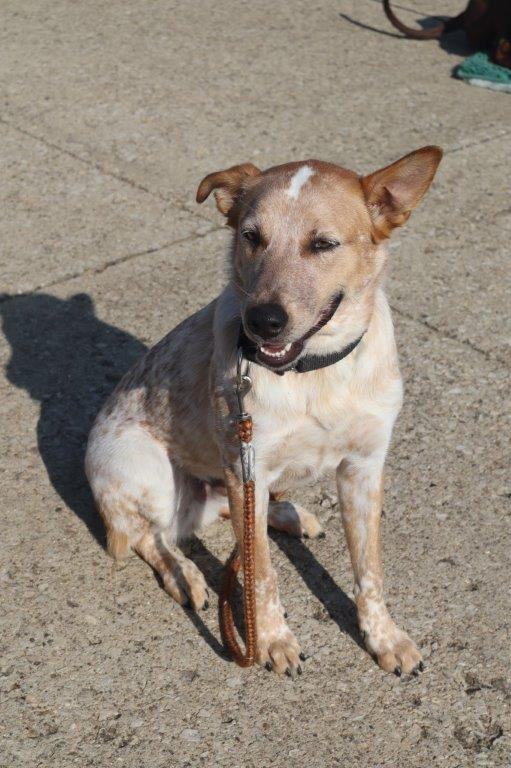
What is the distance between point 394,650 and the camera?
344cm

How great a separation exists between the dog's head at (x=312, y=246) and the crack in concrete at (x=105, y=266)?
95.3 inches

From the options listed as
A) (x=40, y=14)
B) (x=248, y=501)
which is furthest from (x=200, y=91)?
(x=248, y=501)

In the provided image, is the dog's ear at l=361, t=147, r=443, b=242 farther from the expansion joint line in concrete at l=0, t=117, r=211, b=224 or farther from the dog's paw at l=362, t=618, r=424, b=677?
the expansion joint line in concrete at l=0, t=117, r=211, b=224

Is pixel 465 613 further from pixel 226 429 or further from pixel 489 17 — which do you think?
pixel 489 17

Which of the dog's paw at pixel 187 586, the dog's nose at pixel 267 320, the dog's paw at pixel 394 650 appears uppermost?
the dog's nose at pixel 267 320

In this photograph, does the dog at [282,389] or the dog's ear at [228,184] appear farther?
the dog's ear at [228,184]

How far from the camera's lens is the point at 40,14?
9.11 metres

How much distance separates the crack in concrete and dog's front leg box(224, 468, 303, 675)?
250 cm

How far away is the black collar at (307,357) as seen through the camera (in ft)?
10.5

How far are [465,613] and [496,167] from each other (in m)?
4.13

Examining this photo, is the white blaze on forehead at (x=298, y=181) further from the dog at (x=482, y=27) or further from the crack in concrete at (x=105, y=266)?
the dog at (x=482, y=27)

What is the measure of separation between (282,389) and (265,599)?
0.74 metres

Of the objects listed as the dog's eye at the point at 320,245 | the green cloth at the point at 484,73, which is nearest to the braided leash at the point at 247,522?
the dog's eye at the point at 320,245

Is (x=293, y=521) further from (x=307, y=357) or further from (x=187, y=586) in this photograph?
(x=307, y=357)
